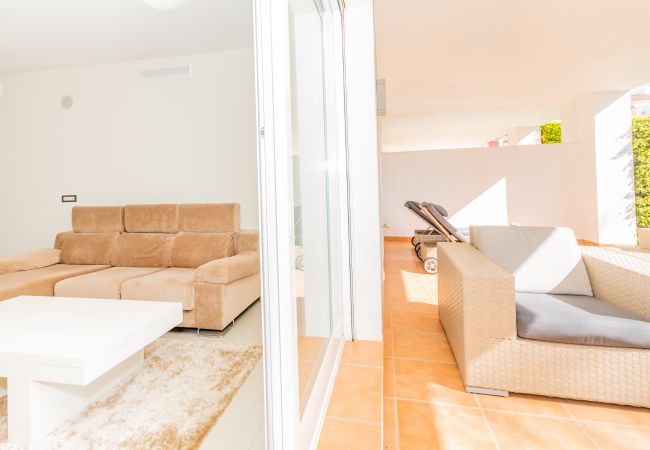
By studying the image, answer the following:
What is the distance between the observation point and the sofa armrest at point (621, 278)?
1626mm

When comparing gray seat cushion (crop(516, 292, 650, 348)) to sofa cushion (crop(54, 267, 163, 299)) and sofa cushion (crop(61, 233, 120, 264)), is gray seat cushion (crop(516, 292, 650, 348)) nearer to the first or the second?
sofa cushion (crop(54, 267, 163, 299))

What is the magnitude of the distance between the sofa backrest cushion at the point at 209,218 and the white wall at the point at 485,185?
484cm

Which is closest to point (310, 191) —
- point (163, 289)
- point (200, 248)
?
point (163, 289)

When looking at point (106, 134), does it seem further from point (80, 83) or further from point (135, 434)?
point (135, 434)

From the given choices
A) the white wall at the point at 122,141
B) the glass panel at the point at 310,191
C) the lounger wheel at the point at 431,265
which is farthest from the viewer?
the lounger wheel at the point at 431,265

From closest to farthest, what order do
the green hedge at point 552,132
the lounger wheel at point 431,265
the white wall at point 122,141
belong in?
1. the white wall at point 122,141
2. the lounger wheel at point 431,265
3. the green hedge at point 552,132

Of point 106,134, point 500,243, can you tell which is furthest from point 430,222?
point 106,134

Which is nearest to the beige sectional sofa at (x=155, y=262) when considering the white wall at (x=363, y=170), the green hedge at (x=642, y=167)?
the white wall at (x=363, y=170)

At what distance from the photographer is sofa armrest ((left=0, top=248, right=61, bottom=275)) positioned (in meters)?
3.06

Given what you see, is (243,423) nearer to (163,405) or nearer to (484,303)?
(163,405)

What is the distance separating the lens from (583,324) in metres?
1.53

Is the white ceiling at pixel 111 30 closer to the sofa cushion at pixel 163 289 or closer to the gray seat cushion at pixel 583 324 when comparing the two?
the sofa cushion at pixel 163 289

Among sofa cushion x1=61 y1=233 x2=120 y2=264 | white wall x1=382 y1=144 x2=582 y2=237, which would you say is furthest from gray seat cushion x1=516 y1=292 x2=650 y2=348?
white wall x1=382 y1=144 x2=582 y2=237

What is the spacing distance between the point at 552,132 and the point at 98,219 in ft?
28.6
